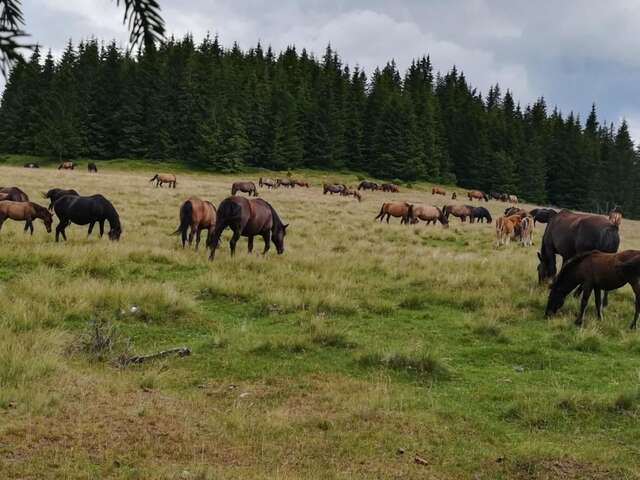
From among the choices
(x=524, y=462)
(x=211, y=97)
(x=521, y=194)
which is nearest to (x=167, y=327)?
(x=524, y=462)

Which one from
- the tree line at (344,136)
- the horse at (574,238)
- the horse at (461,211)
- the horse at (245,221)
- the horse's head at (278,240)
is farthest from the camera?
the tree line at (344,136)

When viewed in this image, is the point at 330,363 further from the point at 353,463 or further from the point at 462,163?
the point at 462,163

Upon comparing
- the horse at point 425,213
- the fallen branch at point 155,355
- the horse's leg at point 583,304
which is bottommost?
the fallen branch at point 155,355

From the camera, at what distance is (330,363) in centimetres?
855

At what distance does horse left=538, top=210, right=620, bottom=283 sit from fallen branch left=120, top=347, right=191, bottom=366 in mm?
9493

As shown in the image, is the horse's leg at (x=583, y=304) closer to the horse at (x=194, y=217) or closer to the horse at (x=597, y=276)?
the horse at (x=597, y=276)

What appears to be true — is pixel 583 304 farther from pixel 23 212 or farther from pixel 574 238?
pixel 23 212

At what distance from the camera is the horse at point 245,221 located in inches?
645

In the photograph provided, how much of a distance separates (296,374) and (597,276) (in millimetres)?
6929

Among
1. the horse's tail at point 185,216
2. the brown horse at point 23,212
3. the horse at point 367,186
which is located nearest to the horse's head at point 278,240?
the horse's tail at point 185,216

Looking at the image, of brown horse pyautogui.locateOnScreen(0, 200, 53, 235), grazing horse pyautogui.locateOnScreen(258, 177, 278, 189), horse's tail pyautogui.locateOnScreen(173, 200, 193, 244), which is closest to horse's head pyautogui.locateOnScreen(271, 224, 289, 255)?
horse's tail pyautogui.locateOnScreen(173, 200, 193, 244)

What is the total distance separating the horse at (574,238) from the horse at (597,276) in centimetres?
182

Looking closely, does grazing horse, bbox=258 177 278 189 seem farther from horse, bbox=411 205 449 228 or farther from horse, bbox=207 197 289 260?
horse, bbox=207 197 289 260

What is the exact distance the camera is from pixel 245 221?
55.0 ft
